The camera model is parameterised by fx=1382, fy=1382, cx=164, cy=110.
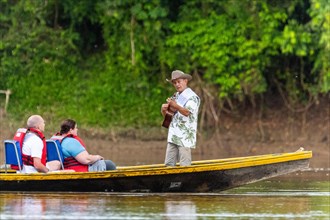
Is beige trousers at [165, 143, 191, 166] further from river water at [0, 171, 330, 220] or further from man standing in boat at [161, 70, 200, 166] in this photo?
river water at [0, 171, 330, 220]

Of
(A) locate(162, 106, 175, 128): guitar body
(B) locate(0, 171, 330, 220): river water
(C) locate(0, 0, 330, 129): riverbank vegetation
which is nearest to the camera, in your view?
(B) locate(0, 171, 330, 220): river water

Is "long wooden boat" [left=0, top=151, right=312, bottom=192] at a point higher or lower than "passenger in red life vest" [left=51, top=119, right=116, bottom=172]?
lower

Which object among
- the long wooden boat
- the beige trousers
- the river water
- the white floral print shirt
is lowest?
the river water

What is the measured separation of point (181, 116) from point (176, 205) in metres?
1.94

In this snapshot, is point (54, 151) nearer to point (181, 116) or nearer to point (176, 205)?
point (181, 116)

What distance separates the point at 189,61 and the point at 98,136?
2523 millimetres

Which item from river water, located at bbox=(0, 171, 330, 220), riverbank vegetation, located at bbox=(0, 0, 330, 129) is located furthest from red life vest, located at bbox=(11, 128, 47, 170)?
riverbank vegetation, located at bbox=(0, 0, 330, 129)

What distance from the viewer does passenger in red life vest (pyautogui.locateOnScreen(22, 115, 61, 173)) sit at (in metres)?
18.4

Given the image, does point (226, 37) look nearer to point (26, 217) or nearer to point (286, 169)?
point (286, 169)

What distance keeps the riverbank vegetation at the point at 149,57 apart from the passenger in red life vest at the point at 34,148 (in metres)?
9.52

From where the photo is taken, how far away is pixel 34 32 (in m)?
29.2

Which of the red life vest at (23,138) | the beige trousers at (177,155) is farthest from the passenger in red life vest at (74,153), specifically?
the beige trousers at (177,155)

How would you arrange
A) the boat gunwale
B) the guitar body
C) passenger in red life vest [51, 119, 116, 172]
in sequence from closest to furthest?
the boat gunwale < passenger in red life vest [51, 119, 116, 172] < the guitar body

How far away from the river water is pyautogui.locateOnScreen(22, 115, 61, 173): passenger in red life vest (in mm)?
374
